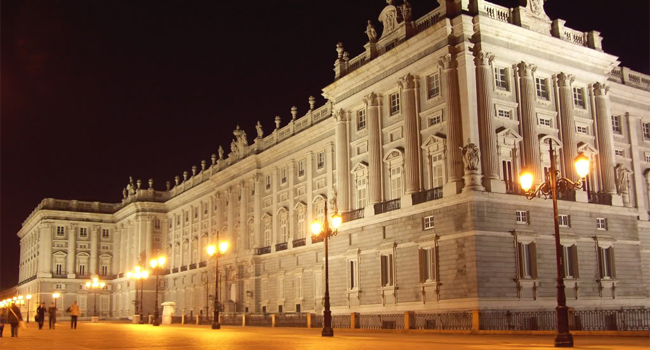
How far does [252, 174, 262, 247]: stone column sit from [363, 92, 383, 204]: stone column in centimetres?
2592

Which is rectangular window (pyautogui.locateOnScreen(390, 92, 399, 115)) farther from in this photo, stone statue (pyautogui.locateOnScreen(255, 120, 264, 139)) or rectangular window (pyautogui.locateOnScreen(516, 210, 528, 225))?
stone statue (pyautogui.locateOnScreen(255, 120, 264, 139))

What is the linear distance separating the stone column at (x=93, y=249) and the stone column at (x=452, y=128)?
88.2 metres

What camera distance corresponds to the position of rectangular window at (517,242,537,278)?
1582 inches

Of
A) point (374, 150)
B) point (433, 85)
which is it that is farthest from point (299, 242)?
point (433, 85)

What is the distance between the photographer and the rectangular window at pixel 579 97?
46750mm

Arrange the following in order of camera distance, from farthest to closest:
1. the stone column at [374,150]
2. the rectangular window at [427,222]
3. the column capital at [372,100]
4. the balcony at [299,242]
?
the balcony at [299,242]
the column capital at [372,100]
the stone column at [374,150]
the rectangular window at [427,222]

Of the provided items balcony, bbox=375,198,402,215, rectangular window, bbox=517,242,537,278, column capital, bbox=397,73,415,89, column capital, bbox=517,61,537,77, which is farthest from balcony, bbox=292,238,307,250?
column capital, bbox=517,61,537,77

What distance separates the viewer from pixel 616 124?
172 ft

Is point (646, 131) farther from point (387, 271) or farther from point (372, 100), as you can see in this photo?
point (387, 271)

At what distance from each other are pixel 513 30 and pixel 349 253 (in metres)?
17.4

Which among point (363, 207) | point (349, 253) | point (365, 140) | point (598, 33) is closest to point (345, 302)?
point (349, 253)

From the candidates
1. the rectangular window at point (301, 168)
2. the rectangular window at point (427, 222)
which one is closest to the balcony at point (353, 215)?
the rectangular window at point (427, 222)

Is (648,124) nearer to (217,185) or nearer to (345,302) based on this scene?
(345,302)

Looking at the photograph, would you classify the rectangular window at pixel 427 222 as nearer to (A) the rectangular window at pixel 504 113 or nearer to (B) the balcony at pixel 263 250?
(A) the rectangular window at pixel 504 113
